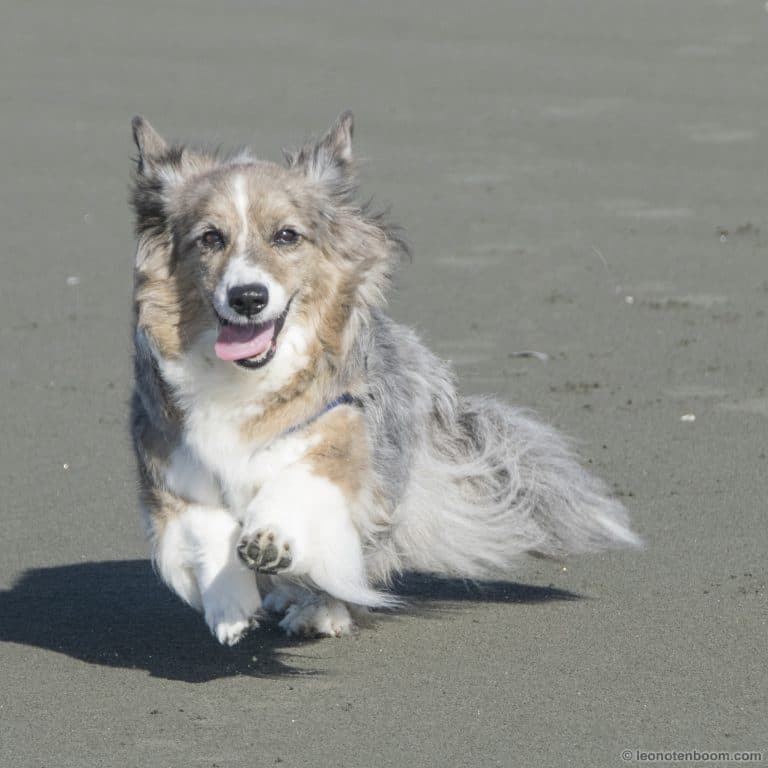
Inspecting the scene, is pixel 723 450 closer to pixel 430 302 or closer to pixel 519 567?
pixel 519 567

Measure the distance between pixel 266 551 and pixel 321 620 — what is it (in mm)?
853

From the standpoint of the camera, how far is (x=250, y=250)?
529cm

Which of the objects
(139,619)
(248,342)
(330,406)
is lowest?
(139,619)

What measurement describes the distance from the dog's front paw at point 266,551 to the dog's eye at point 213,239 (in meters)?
0.90

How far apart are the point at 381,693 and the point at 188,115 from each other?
8992 millimetres

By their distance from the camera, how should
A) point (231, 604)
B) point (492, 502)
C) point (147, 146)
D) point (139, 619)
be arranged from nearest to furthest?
point (231, 604)
point (147, 146)
point (139, 619)
point (492, 502)

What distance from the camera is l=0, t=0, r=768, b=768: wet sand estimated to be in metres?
4.95

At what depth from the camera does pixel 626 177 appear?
1219 centimetres

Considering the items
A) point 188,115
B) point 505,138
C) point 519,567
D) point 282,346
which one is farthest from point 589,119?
point 282,346

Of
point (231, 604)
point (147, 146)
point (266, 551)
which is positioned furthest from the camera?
point (147, 146)

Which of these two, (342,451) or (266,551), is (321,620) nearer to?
(342,451)

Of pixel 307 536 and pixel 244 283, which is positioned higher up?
pixel 244 283

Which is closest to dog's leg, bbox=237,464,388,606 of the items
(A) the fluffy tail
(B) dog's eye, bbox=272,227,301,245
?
(A) the fluffy tail

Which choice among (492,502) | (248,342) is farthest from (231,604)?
(492,502)
